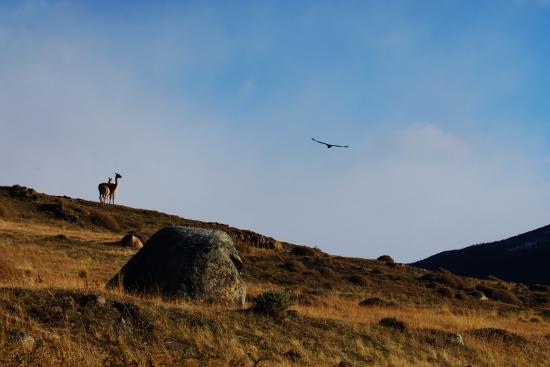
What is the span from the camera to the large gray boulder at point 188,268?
1691 centimetres

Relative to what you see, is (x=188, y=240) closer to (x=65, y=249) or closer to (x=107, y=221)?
(x=65, y=249)

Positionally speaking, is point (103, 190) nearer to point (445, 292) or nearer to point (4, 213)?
point (4, 213)

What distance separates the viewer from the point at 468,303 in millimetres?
36469

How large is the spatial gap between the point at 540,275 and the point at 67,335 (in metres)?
108

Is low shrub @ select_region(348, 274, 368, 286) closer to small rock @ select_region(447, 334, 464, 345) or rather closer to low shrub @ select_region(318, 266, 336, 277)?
low shrub @ select_region(318, 266, 336, 277)

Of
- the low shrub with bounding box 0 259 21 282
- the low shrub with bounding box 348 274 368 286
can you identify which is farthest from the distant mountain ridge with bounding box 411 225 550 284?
the low shrub with bounding box 0 259 21 282

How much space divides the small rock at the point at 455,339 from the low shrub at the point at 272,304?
4743 mm

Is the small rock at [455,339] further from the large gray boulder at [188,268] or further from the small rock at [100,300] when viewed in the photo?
the small rock at [100,300]

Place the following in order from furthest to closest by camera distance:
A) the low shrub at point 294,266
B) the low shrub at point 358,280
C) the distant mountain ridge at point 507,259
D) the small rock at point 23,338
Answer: the distant mountain ridge at point 507,259, the low shrub at point 294,266, the low shrub at point 358,280, the small rock at point 23,338

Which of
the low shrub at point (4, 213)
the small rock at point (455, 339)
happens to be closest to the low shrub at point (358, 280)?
the small rock at point (455, 339)

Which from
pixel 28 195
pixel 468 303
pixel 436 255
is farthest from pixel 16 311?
pixel 436 255

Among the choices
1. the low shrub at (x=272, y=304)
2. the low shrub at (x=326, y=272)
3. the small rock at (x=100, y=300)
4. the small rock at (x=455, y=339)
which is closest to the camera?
the small rock at (x=100, y=300)

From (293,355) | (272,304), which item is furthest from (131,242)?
(293,355)

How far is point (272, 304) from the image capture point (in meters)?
14.7
